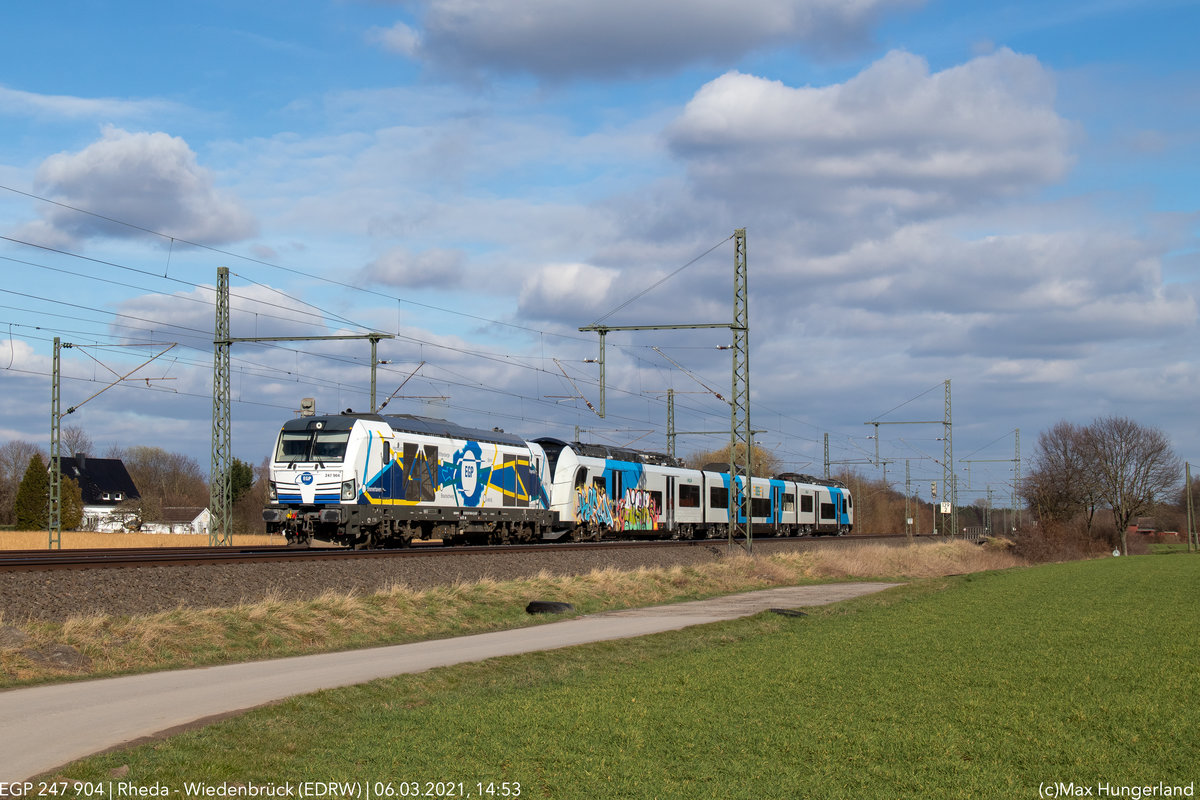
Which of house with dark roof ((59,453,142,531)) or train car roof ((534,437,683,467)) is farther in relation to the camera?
house with dark roof ((59,453,142,531))

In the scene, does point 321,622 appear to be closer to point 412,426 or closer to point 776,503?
point 412,426

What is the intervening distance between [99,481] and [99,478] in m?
0.67

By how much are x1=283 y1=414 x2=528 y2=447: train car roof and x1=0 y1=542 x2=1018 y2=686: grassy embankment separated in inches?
263

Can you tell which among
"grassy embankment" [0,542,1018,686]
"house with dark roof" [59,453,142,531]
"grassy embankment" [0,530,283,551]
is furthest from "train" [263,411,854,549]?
"house with dark roof" [59,453,142,531]

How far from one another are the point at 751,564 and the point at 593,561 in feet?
22.9

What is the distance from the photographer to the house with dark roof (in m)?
105

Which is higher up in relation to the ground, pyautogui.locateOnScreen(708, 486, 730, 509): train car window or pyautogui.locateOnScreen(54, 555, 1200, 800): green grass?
pyautogui.locateOnScreen(708, 486, 730, 509): train car window

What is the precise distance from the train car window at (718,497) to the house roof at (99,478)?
7324 cm

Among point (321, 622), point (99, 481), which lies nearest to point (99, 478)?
point (99, 481)

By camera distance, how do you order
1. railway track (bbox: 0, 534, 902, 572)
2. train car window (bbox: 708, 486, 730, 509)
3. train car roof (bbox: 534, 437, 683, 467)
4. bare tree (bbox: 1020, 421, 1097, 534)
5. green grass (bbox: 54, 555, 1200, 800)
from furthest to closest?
bare tree (bbox: 1020, 421, 1097, 534), train car window (bbox: 708, 486, 730, 509), train car roof (bbox: 534, 437, 683, 467), railway track (bbox: 0, 534, 902, 572), green grass (bbox: 54, 555, 1200, 800)

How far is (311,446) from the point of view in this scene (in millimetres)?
29438

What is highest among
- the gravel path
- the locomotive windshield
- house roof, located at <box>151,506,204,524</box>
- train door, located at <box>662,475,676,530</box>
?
the locomotive windshield

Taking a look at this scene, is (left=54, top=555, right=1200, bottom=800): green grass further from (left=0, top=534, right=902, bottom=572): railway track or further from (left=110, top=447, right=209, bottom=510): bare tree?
(left=110, top=447, right=209, bottom=510): bare tree

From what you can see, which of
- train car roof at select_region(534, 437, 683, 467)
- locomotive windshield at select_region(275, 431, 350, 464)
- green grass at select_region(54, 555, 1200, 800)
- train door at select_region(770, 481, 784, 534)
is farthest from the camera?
train door at select_region(770, 481, 784, 534)
